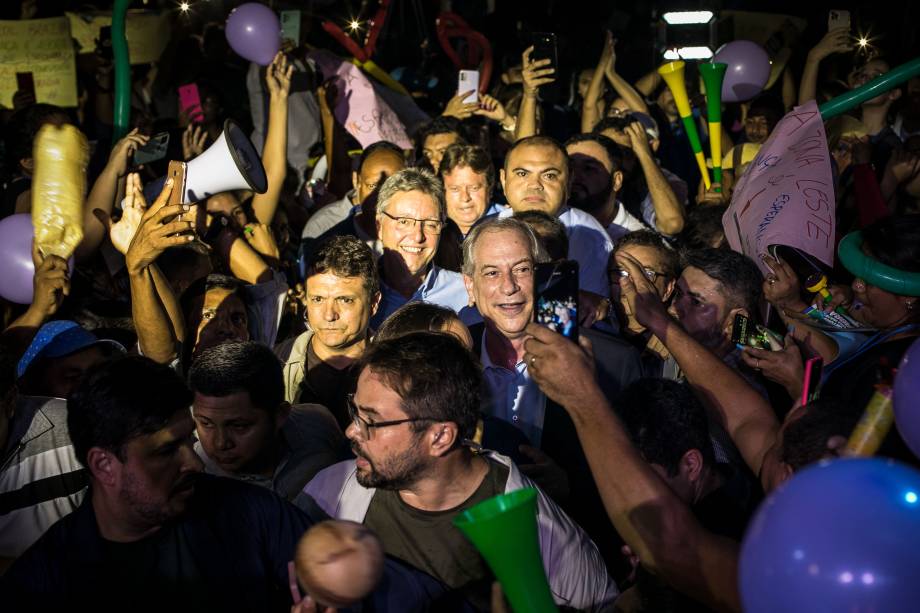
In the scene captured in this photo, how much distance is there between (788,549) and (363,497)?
4.69 feet

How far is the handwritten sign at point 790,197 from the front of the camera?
351 centimetres

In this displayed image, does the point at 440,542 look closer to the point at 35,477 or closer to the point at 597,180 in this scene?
the point at 35,477

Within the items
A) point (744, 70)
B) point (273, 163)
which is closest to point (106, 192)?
point (273, 163)

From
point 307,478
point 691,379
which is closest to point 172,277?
point 307,478

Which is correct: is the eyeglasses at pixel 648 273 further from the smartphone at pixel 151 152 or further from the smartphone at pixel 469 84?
the smartphone at pixel 469 84

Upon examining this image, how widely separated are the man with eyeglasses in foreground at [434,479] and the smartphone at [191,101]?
13.9ft

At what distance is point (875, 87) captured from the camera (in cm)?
407

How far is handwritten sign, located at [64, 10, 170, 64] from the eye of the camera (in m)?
7.76

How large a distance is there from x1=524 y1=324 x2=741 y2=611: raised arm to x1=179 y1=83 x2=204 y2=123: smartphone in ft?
15.3

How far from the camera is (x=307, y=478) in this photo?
2949 millimetres

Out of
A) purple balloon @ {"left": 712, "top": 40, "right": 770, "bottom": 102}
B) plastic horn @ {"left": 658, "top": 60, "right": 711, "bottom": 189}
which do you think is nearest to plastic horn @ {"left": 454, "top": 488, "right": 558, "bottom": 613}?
plastic horn @ {"left": 658, "top": 60, "right": 711, "bottom": 189}

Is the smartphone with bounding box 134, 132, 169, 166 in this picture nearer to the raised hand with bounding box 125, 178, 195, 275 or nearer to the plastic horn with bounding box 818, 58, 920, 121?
the raised hand with bounding box 125, 178, 195, 275

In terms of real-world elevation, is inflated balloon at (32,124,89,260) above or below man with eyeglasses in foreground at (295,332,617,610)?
above

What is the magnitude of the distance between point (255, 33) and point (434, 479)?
4.15m
